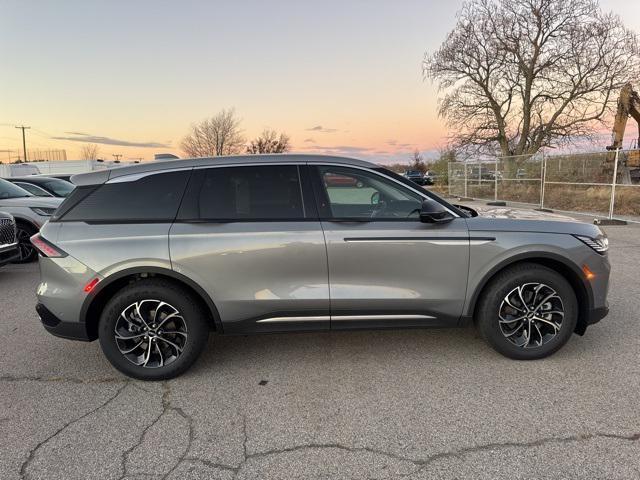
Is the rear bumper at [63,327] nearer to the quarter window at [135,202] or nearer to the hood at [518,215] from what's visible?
the quarter window at [135,202]

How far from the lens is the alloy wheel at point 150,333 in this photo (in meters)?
3.38

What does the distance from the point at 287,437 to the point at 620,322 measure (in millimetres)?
3725

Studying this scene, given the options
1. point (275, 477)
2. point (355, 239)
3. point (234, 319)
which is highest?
point (355, 239)

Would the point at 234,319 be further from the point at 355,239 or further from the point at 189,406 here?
the point at 355,239

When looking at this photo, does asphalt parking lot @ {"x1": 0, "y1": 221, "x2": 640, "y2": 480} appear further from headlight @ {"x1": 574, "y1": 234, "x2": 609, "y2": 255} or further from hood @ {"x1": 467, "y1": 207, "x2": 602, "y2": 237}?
hood @ {"x1": 467, "y1": 207, "x2": 602, "y2": 237}

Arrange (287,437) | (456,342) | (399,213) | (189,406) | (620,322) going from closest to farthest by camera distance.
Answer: (287,437), (189,406), (399,213), (456,342), (620,322)

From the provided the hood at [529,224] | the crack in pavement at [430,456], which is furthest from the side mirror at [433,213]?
the crack in pavement at [430,456]

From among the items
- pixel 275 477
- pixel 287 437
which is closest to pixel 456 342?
pixel 287 437

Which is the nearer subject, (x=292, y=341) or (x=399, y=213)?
(x=399, y=213)

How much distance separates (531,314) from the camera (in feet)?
11.6

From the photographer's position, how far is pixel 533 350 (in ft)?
11.7

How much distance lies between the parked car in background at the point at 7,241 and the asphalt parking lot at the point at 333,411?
3.07 metres

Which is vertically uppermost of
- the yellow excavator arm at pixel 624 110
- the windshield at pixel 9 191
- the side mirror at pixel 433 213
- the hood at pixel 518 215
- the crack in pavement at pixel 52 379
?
the yellow excavator arm at pixel 624 110

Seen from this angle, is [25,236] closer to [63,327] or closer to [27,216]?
[27,216]
